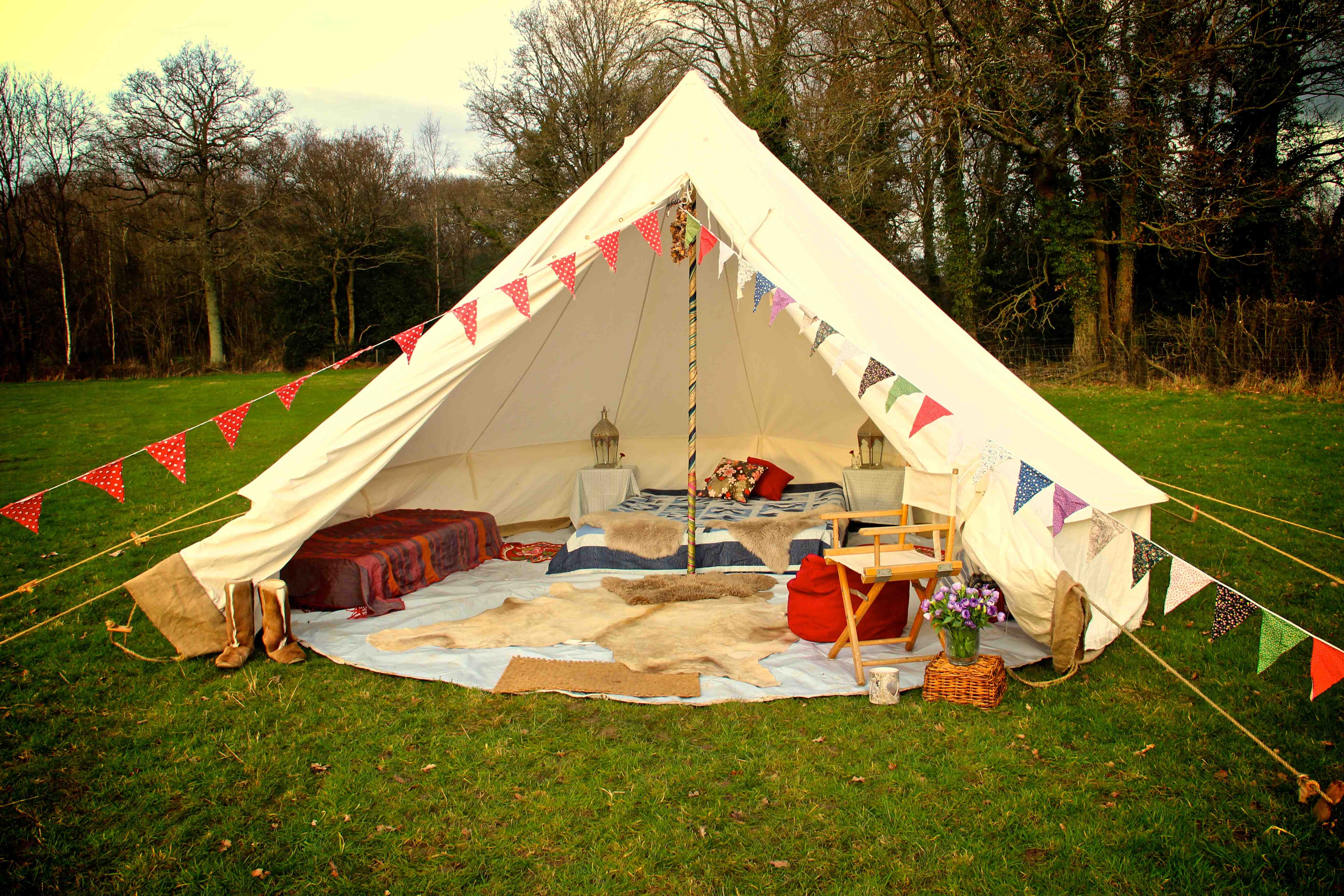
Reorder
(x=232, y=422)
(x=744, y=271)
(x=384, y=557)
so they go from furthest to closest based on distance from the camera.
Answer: (x=384, y=557), (x=744, y=271), (x=232, y=422)

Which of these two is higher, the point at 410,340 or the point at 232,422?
the point at 410,340

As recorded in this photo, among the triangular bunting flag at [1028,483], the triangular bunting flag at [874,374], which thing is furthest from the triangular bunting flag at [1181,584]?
the triangular bunting flag at [874,374]

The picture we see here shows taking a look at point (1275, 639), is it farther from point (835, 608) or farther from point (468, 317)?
point (468, 317)

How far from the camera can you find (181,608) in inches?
123

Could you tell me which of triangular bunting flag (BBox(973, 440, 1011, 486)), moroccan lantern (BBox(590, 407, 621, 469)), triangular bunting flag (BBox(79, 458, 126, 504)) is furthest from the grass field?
moroccan lantern (BBox(590, 407, 621, 469))

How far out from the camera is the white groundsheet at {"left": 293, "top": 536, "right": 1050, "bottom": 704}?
9.73 feet

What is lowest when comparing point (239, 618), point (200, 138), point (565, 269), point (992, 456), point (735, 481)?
point (239, 618)

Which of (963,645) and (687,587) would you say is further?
(687,587)

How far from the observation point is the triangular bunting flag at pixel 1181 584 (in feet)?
7.70

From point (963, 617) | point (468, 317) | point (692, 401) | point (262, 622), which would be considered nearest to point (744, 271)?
point (692, 401)

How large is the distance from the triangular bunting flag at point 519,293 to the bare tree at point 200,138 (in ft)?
52.5

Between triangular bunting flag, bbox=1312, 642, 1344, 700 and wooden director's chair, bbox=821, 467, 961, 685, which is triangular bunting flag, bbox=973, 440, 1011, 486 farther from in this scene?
triangular bunting flag, bbox=1312, 642, 1344, 700

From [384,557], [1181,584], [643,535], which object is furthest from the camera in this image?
[643,535]

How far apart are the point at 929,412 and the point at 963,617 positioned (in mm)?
720
